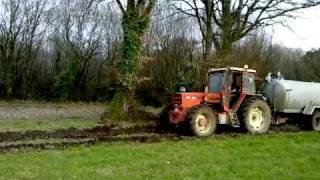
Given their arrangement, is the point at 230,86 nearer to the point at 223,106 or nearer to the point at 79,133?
the point at 223,106

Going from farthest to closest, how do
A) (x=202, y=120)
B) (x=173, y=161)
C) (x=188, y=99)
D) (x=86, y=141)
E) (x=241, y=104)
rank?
(x=241, y=104) → (x=188, y=99) → (x=202, y=120) → (x=86, y=141) → (x=173, y=161)

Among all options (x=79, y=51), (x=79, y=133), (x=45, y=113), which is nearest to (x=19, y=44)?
(x=79, y=51)

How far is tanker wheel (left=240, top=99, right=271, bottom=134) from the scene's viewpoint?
59.0ft

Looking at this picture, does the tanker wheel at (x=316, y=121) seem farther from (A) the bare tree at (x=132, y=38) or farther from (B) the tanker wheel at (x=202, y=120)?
(A) the bare tree at (x=132, y=38)

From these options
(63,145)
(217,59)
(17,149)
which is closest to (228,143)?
(63,145)

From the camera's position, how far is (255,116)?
18547 mm

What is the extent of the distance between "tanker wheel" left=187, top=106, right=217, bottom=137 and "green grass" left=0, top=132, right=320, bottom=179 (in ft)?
6.11

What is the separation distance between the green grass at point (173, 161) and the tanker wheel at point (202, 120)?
1.86 meters

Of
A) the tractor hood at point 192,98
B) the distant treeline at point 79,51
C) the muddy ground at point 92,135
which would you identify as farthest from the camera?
the distant treeline at point 79,51

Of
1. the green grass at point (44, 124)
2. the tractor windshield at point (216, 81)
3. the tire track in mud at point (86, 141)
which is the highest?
the tractor windshield at point (216, 81)

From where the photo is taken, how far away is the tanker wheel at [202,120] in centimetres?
1680

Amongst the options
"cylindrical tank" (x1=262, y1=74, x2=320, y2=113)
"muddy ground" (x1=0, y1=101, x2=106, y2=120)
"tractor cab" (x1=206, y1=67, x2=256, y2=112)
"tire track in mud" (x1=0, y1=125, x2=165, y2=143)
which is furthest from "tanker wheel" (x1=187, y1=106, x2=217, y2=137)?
"muddy ground" (x1=0, y1=101, x2=106, y2=120)

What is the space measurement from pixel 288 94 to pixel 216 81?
294cm

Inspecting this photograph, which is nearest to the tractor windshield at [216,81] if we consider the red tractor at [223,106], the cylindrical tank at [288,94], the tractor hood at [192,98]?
the red tractor at [223,106]
